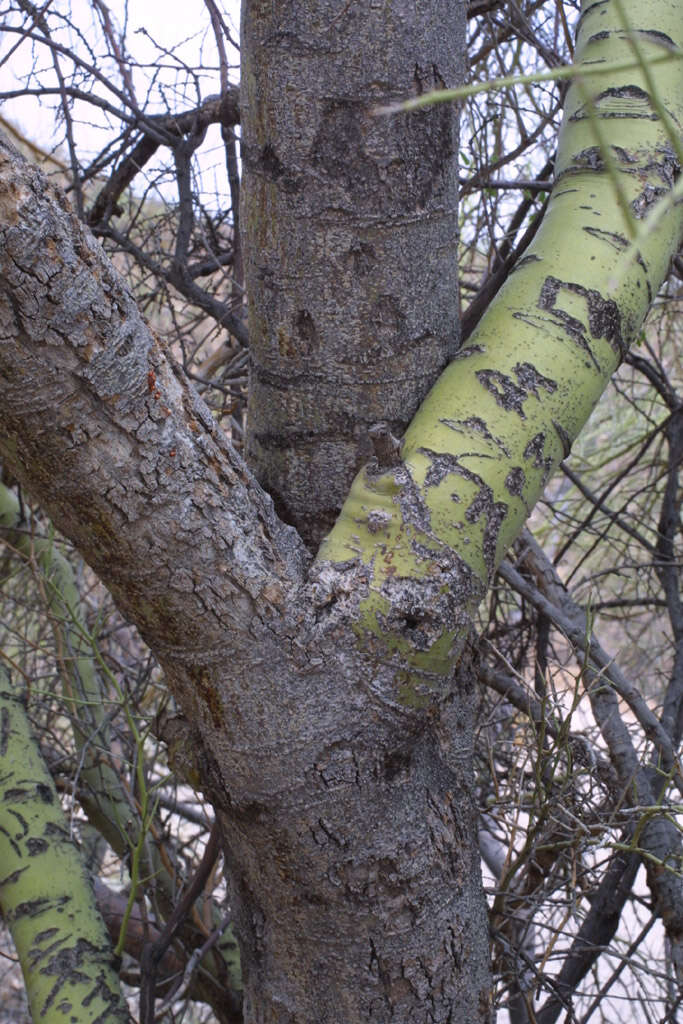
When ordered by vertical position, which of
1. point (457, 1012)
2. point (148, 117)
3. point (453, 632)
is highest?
point (148, 117)

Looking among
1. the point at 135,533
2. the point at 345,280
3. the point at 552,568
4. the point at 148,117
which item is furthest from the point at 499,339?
the point at 148,117

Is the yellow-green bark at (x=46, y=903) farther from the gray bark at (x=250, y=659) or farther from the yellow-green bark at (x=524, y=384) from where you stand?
the yellow-green bark at (x=524, y=384)

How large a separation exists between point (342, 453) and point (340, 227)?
214mm

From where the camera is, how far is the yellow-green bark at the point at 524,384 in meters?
0.73

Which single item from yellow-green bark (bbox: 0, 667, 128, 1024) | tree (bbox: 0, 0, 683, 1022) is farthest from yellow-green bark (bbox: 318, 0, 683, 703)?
yellow-green bark (bbox: 0, 667, 128, 1024)

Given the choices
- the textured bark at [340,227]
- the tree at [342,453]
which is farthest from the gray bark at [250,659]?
the textured bark at [340,227]

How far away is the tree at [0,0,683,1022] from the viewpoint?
0.67 m

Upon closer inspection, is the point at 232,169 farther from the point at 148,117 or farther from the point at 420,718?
the point at 420,718

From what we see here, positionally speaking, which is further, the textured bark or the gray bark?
the textured bark

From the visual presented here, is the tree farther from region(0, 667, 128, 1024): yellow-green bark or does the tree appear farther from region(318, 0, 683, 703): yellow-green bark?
region(0, 667, 128, 1024): yellow-green bark

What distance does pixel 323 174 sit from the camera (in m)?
0.81

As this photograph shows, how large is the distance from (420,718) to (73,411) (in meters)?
0.38

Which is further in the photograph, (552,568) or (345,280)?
(552,568)

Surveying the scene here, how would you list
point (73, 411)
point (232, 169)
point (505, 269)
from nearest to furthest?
1. point (73, 411)
2. point (505, 269)
3. point (232, 169)
